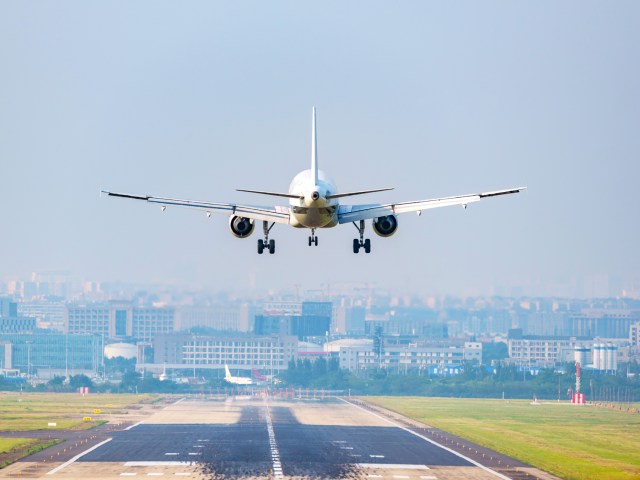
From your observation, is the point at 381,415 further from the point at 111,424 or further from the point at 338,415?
the point at 111,424

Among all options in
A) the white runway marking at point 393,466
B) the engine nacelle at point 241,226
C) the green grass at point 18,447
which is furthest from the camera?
the green grass at point 18,447

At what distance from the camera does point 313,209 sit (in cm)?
8306

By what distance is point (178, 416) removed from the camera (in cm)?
18925

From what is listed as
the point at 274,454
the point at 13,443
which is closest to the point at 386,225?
the point at 274,454

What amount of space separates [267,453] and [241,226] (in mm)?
51429

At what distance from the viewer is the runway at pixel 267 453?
389ft

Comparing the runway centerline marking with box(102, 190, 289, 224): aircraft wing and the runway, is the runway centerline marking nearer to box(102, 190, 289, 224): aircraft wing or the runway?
the runway

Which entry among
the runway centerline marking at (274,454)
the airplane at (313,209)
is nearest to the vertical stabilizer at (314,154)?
the airplane at (313,209)

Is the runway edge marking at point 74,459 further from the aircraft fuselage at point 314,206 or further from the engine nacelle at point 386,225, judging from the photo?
the aircraft fuselage at point 314,206

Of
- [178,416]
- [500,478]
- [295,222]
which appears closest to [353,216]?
[295,222]

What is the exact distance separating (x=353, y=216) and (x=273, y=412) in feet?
383

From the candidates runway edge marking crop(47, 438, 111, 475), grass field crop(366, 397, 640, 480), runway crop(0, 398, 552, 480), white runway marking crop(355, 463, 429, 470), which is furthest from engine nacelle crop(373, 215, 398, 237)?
runway edge marking crop(47, 438, 111, 475)

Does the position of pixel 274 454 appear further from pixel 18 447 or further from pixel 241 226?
pixel 241 226

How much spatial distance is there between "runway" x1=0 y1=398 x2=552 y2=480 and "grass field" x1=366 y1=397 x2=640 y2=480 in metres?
7.47
